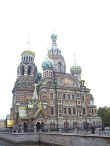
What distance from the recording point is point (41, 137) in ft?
99.3

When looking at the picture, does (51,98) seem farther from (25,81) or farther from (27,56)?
(27,56)

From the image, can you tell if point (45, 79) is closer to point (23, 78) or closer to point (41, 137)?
point (23, 78)

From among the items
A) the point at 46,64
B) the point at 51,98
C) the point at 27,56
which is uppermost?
the point at 27,56

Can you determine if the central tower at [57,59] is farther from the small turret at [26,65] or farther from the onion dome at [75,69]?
the small turret at [26,65]

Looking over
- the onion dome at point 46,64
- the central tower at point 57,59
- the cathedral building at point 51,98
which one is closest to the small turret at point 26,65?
the cathedral building at point 51,98

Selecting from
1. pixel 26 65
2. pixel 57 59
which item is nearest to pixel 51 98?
pixel 26 65

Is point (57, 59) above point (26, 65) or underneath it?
above

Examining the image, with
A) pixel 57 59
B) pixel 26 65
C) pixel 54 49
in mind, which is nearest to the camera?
pixel 26 65

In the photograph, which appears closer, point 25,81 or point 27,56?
point 25,81

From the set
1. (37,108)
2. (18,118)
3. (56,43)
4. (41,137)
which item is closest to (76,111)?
(37,108)

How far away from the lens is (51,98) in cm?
4566

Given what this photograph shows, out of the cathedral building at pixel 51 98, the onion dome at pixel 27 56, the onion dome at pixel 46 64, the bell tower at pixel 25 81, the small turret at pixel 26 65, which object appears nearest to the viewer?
the cathedral building at pixel 51 98

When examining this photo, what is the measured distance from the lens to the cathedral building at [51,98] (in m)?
42.3

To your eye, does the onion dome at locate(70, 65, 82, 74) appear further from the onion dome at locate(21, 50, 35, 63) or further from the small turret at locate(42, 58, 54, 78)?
the onion dome at locate(21, 50, 35, 63)
